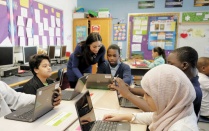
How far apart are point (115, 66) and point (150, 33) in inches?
122

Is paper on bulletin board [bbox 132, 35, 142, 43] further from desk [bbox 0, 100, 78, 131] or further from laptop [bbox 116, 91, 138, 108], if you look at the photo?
desk [bbox 0, 100, 78, 131]

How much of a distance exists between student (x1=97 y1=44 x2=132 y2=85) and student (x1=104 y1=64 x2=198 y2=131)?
3.83 ft

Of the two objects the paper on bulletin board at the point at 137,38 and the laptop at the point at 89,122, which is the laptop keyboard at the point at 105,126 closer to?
the laptop at the point at 89,122

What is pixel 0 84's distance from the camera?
140 centimetres

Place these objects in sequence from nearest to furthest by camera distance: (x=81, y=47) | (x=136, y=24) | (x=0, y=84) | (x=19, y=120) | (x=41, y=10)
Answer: (x=19, y=120) → (x=0, y=84) → (x=81, y=47) → (x=41, y=10) → (x=136, y=24)

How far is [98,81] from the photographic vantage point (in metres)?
1.86

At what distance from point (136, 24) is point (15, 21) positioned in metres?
3.02

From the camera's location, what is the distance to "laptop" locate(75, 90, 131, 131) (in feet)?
3.15

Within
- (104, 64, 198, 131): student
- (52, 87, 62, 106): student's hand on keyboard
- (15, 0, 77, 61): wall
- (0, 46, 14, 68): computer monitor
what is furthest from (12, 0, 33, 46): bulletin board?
(104, 64, 198, 131): student

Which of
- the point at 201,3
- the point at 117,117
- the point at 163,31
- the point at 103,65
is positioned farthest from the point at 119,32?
the point at 117,117

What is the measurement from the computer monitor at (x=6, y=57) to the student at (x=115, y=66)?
1.52 m

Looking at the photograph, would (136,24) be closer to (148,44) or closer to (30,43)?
(148,44)

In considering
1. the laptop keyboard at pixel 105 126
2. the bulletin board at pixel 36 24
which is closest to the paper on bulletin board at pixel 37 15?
the bulletin board at pixel 36 24

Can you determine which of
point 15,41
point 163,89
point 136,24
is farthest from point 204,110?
point 136,24
